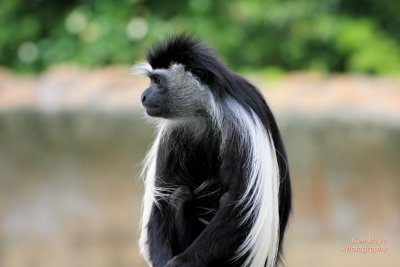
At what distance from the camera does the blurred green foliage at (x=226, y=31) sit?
27.3 ft

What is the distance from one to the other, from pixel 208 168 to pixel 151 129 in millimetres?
3278

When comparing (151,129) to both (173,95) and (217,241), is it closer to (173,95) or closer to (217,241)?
(173,95)

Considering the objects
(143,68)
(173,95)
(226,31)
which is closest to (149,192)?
(173,95)

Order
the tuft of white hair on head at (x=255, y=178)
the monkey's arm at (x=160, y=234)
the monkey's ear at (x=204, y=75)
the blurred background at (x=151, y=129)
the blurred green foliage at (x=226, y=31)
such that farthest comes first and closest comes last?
1. the blurred green foliage at (x=226, y=31)
2. the blurred background at (x=151, y=129)
3. the monkey's arm at (x=160, y=234)
4. the monkey's ear at (x=204, y=75)
5. the tuft of white hair on head at (x=255, y=178)

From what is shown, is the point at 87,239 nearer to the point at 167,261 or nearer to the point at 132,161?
the point at 132,161

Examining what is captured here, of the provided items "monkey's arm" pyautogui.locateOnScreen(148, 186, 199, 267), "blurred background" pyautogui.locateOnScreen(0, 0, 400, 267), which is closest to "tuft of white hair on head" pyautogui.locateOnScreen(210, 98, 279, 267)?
"monkey's arm" pyautogui.locateOnScreen(148, 186, 199, 267)

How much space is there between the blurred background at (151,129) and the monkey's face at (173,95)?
7.25 ft

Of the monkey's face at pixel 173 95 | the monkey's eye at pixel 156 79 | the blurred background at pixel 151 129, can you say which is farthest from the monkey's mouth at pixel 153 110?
the blurred background at pixel 151 129

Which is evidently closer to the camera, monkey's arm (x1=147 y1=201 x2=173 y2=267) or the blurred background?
monkey's arm (x1=147 y1=201 x2=173 y2=267)

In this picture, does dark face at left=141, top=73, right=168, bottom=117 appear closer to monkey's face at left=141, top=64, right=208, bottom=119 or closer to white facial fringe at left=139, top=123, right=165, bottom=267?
monkey's face at left=141, top=64, right=208, bottom=119

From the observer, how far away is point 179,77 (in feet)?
13.1

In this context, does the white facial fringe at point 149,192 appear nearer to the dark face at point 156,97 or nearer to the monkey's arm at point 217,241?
the dark face at point 156,97

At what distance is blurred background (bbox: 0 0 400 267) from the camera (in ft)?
22.3

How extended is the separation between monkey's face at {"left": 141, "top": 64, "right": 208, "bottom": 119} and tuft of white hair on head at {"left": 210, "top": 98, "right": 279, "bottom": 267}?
0.57ft
